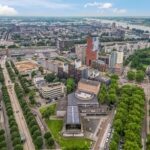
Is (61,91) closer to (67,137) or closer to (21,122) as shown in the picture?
(21,122)

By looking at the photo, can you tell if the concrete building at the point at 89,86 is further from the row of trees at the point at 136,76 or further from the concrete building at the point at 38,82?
the row of trees at the point at 136,76

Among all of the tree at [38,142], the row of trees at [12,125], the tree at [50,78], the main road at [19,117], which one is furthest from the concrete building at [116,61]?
the tree at [38,142]

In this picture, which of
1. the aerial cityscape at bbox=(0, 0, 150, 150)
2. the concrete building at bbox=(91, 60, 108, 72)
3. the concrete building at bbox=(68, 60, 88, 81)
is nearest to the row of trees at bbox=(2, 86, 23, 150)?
the aerial cityscape at bbox=(0, 0, 150, 150)

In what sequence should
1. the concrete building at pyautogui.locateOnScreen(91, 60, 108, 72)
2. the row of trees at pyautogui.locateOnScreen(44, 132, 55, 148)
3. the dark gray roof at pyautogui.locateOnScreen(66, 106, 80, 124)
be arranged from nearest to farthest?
1. the row of trees at pyautogui.locateOnScreen(44, 132, 55, 148)
2. the dark gray roof at pyautogui.locateOnScreen(66, 106, 80, 124)
3. the concrete building at pyautogui.locateOnScreen(91, 60, 108, 72)

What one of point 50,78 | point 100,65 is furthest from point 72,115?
point 100,65

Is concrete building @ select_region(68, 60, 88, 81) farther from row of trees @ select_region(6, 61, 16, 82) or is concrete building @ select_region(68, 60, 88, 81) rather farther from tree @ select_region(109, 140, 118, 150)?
tree @ select_region(109, 140, 118, 150)

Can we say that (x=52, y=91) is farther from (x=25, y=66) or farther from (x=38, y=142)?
(x=25, y=66)
